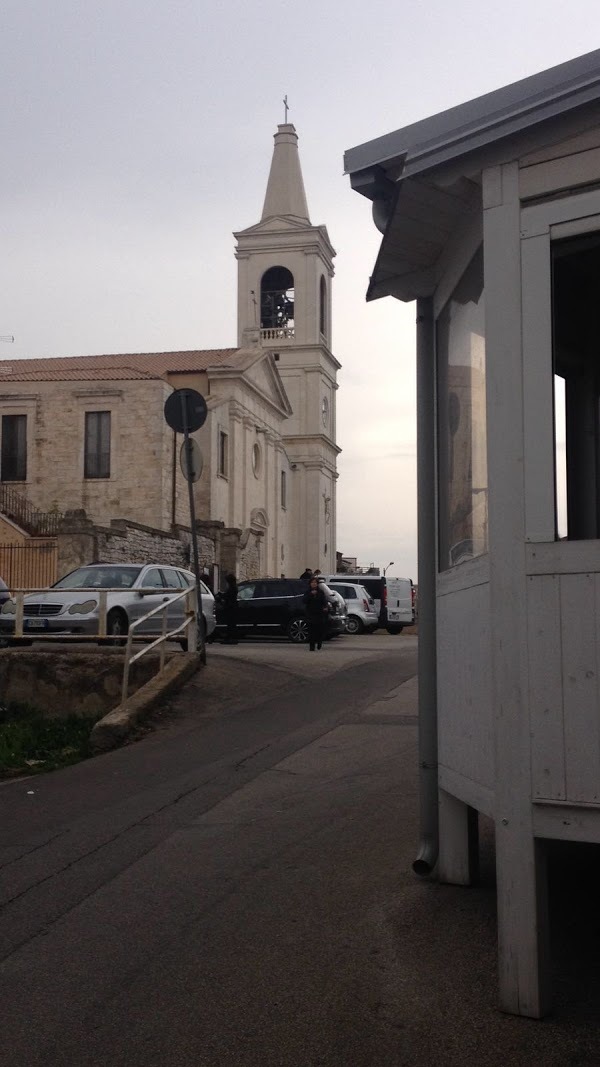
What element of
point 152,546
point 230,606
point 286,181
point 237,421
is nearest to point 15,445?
point 237,421

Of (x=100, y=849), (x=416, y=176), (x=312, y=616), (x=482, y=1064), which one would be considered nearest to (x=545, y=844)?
(x=482, y=1064)

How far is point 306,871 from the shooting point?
20.6 feet

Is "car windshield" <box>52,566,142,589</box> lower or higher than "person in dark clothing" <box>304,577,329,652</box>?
higher

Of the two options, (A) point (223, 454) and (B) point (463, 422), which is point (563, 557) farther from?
(A) point (223, 454)

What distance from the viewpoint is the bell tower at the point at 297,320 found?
72.8 metres

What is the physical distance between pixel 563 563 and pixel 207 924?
2348 millimetres

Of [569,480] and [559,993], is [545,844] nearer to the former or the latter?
[559,993]

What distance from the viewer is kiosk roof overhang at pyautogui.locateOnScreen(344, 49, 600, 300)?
441 cm

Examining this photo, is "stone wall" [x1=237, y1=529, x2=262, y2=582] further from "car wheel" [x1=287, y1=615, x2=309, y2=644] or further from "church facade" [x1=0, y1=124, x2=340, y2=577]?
"car wheel" [x1=287, y1=615, x2=309, y2=644]

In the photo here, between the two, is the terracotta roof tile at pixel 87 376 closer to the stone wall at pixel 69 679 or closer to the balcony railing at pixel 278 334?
the balcony railing at pixel 278 334

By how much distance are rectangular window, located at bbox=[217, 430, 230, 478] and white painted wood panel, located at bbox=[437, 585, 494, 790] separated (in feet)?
161

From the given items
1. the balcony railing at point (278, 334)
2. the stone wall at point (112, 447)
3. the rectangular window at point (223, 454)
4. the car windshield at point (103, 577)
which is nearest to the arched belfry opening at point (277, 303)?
the balcony railing at point (278, 334)

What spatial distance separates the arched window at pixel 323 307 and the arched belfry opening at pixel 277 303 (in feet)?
5.70

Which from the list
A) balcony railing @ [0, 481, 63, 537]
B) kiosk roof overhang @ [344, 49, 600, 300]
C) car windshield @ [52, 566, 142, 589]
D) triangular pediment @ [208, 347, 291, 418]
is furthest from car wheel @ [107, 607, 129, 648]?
triangular pediment @ [208, 347, 291, 418]
